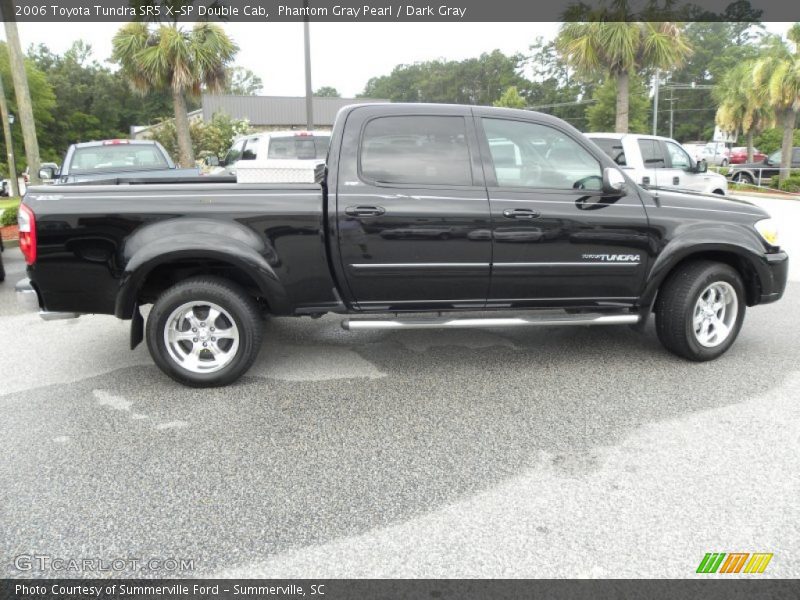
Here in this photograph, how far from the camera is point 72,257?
13.4ft

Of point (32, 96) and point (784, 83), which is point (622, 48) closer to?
point (784, 83)

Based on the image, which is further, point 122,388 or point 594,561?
point 122,388

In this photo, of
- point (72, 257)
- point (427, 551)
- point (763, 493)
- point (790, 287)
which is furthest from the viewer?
point (790, 287)

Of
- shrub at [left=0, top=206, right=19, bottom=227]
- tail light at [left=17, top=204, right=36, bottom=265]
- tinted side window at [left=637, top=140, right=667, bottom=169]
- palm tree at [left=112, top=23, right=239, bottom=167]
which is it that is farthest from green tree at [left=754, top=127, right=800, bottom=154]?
tail light at [left=17, top=204, right=36, bottom=265]

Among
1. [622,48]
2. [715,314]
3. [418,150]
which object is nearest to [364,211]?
[418,150]

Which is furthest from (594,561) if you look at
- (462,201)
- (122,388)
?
(122,388)

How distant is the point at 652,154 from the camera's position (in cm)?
1196

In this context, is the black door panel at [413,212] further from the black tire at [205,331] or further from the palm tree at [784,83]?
the palm tree at [784,83]

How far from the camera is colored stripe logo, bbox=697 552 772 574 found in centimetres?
246

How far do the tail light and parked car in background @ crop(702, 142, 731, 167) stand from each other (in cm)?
4038

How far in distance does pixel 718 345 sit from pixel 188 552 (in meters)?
4.05

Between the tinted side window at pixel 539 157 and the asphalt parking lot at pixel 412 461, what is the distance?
1.39 m

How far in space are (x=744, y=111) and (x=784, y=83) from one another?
38.3 ft

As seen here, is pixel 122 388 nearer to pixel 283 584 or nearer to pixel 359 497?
pixel 359 497
